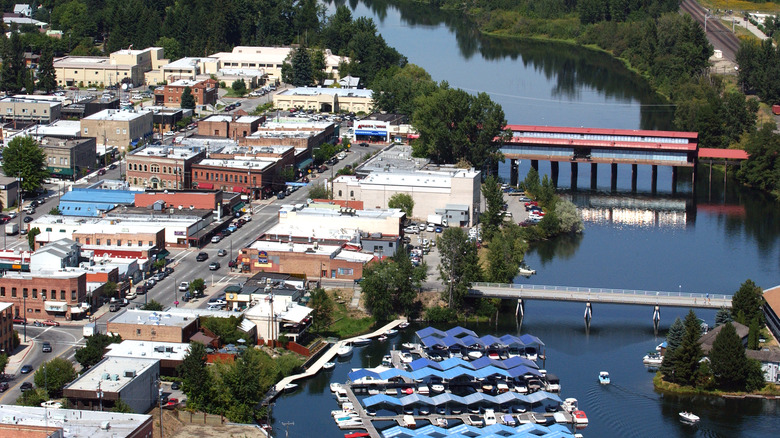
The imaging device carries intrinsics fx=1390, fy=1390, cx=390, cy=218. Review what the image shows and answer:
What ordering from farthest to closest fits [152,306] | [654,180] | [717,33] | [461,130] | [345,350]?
1. [717,33]
2. [654,180]
3. [461,130]
4. [152,306]
5. [345,350]

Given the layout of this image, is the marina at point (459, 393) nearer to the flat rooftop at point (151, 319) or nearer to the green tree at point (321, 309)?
the green tree at point (321, 309)

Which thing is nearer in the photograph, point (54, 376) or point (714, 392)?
point (54, 376)

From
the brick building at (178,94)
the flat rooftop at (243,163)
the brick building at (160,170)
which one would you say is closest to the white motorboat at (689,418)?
the flat rooftop at (243,163)

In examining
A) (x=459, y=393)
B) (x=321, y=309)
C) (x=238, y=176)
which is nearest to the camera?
(x=459, y=393)

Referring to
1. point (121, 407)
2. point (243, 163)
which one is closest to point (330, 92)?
point (243, 163)

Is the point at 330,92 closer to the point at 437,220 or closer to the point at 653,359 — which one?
the point at 437,220

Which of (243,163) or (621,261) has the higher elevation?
(243,163)

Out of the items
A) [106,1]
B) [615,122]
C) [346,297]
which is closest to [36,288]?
[346,297]
